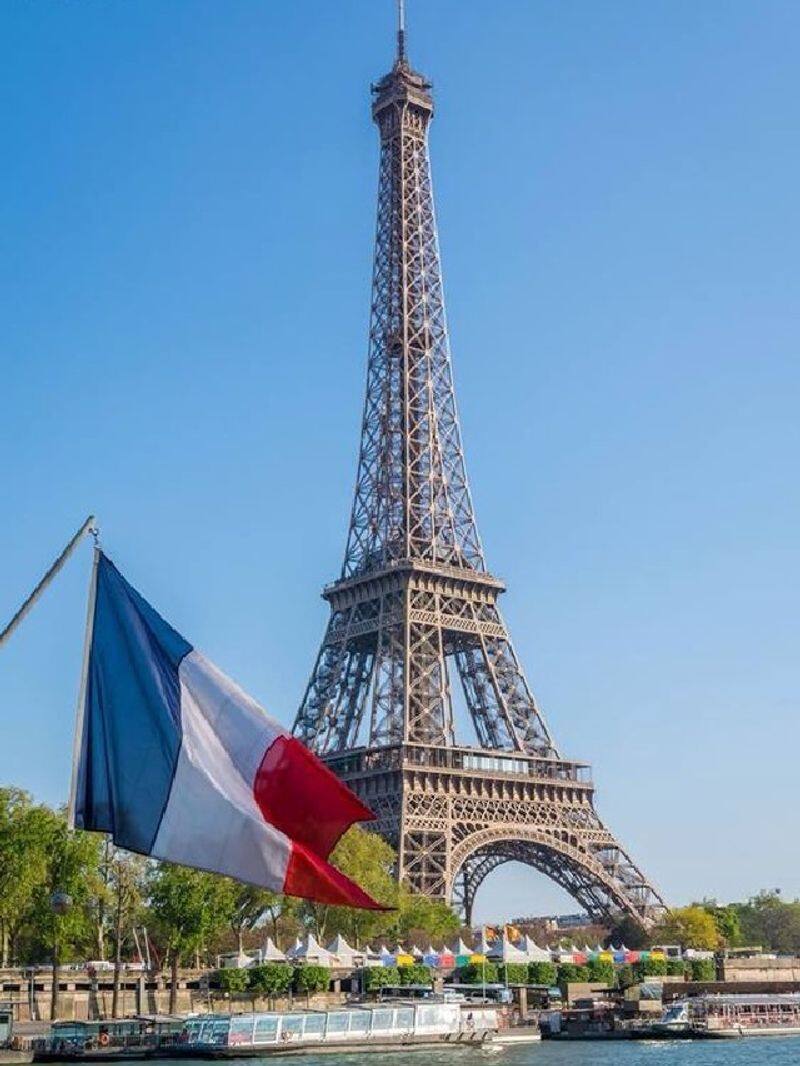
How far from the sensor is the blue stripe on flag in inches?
697

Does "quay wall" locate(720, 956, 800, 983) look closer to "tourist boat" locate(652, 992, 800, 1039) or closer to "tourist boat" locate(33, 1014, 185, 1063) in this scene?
"tourist boat" locate(652, 992, 800, 1039)

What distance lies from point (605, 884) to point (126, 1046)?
55.7 metres

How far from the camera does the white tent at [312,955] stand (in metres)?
72.4

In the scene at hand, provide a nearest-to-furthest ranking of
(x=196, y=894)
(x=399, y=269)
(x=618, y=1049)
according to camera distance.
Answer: (x=618, y=1049) < (x=196, y=894) < (x=399, y=269)

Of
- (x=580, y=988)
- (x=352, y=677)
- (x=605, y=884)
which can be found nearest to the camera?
(x=580, y=988)

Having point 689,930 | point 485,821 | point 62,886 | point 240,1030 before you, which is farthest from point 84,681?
point 689,930

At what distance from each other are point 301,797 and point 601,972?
71641 millimetres

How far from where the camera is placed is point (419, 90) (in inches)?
4855

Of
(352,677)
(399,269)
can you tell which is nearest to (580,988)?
(352,677)

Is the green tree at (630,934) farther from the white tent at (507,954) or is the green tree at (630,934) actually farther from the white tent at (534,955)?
the white tent at (507,954)

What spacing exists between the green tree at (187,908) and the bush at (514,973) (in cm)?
1912

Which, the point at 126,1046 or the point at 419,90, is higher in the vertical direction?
the point at 419,90

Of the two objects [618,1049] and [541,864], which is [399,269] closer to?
[541,864]

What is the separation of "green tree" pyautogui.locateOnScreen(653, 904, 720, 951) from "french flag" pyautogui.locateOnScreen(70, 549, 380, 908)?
8715 centimetres
